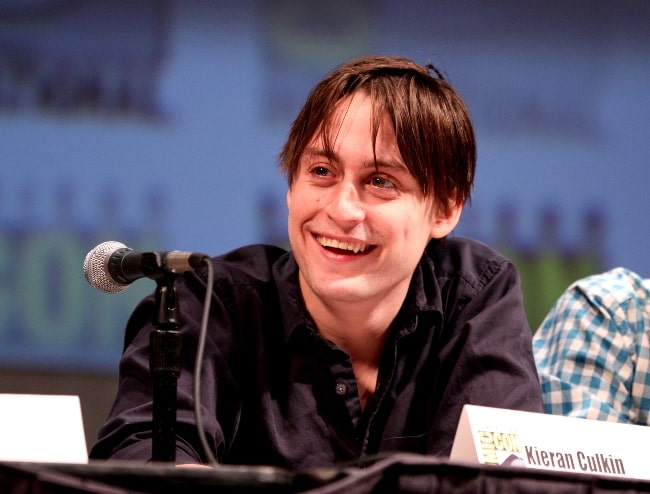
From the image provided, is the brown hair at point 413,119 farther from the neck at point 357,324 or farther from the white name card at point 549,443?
the white name card at point 549,443

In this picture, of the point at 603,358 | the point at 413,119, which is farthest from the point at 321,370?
the point at 603,358

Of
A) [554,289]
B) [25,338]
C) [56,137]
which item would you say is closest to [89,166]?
[56,137]

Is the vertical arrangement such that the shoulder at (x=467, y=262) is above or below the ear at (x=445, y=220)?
below

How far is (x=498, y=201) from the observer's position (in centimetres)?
311

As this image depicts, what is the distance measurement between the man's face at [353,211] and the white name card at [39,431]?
2.06ft

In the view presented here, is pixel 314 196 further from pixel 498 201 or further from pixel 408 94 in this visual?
pixel 498 201

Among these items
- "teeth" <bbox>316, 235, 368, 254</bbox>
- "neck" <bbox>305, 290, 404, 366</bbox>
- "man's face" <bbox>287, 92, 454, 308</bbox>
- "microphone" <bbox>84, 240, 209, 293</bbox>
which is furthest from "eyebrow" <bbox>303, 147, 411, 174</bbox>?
"microphone" <bbox>84, 240, 209, 293</bbox>

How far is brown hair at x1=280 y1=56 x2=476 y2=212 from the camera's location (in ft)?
6.45

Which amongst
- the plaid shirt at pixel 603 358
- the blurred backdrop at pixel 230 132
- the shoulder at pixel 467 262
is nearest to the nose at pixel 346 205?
the shoulder at pixel 467 262

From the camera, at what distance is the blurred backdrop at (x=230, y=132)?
2895 mm

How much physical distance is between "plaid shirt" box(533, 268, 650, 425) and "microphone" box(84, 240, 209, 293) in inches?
42.7

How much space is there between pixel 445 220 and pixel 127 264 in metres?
0.83

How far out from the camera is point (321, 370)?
6.61 ft

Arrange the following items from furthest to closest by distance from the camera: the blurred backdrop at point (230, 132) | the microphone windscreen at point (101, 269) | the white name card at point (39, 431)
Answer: the blurred backdrop at point (230, 132) < the microphone windscreen at point (101, 269) < the white name card at point (39, 431)
